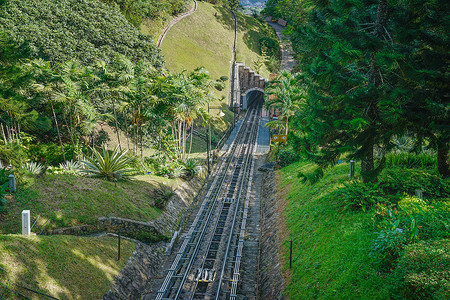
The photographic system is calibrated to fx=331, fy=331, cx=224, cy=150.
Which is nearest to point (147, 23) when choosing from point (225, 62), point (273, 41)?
point (225, 62)

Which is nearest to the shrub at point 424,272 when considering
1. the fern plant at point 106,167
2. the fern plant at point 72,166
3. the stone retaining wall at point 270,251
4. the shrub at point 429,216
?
the shrub at point 429,216

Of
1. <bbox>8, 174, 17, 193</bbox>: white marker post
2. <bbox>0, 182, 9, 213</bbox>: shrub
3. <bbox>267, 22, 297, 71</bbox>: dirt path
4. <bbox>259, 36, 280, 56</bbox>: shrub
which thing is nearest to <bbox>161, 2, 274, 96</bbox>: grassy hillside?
<bbox>259, 36, 280, 56</bbox>: shrub

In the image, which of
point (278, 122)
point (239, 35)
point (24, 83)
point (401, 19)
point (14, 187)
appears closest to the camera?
point (401, 19)

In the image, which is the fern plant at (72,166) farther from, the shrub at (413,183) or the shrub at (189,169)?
the shrub at (413,183)

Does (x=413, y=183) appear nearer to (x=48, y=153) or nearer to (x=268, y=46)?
(x=48, y=153)

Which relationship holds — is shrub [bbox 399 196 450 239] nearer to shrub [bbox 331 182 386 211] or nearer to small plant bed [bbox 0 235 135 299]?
shrub [bbox 331 182 386 211]

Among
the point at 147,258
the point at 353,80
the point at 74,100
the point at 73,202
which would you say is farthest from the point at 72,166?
the point at 353,80

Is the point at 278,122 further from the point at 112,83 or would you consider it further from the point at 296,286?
the point at 296,286
